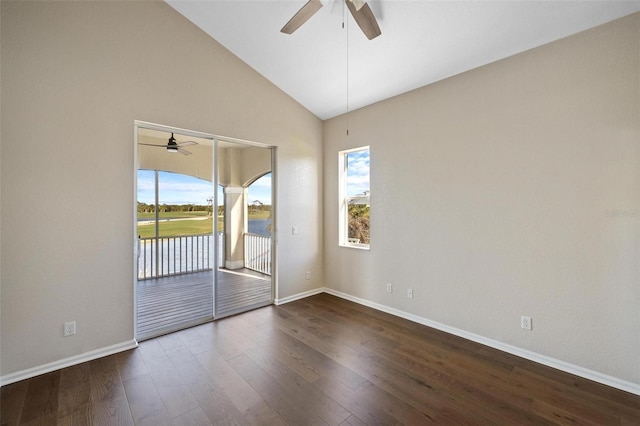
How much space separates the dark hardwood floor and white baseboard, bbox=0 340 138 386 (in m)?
0.07

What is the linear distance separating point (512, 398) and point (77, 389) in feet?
11.2

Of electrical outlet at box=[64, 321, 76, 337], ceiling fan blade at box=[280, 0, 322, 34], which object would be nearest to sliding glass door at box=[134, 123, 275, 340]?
electrical outlet at box=[64, 321, 76, 337]

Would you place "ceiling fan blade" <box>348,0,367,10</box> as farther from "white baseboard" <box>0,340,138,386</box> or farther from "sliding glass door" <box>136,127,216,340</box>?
"white baseboard" <box>0,340,138,386</box>

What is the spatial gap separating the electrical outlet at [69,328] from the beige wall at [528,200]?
11.4ft

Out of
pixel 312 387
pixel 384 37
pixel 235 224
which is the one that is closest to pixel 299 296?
pixel 235 224

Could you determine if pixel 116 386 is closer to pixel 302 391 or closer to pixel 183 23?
pixel 302 391

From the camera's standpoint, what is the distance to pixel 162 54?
3.08m

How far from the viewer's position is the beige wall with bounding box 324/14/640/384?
89.7 inches

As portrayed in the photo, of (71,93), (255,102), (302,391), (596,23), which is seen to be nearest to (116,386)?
(302,391)

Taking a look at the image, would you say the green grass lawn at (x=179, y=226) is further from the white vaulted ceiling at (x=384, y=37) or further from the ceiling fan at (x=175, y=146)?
the white vaulted ceiling at (x=384, y=37)

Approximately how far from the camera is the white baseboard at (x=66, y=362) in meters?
2.34

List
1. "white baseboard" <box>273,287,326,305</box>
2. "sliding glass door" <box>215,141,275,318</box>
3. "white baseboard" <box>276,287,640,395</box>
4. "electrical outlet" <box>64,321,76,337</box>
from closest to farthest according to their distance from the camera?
"white baseboard" <box>276,287,640,395</box>, "electrical outlet" <box>64,321,76,337</box>, "sliding glass door" <box>215,141,275,318</box>, "white baseboard" <box>273,287,326,305</box>

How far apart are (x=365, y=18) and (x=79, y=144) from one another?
280 cm

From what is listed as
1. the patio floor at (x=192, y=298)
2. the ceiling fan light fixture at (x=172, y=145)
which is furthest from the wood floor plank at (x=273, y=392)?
the ceiling fan light fixture at (x=172, y=145)
